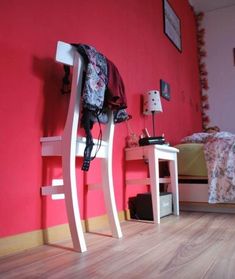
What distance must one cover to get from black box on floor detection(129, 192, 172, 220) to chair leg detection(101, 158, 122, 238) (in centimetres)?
61

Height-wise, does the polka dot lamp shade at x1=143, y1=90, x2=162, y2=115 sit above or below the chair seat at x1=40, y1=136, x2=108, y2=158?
above

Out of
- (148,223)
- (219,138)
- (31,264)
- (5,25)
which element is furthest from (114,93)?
(219,138)

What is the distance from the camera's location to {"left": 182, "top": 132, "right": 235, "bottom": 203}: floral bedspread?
8.22 feet

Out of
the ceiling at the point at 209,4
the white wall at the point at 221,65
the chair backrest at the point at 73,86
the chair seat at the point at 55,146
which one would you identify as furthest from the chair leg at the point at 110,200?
the ceiling at the point at 209,4

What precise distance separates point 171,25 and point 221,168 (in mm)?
2007

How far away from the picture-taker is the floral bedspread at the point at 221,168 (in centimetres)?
251

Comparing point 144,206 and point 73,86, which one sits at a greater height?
point 73,86

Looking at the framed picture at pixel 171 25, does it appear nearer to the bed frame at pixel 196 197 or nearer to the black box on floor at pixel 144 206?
the bed frame at pixel 196 197

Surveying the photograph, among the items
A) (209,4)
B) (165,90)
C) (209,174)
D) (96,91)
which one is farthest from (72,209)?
(209,4)

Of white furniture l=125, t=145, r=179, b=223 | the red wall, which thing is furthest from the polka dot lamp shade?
white furniture l=125, t=145, r=179, b=223

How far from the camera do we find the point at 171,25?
3660mm

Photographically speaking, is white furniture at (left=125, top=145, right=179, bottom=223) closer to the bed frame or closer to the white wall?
the bed frame

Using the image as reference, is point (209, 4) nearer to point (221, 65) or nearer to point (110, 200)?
point (221, 65)

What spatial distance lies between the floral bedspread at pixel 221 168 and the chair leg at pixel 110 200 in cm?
124
